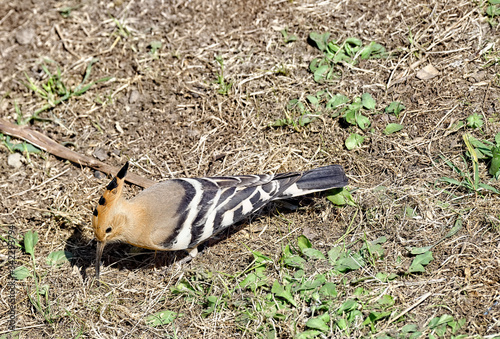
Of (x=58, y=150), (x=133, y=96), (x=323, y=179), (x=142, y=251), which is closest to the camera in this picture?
(x=323, y=179)

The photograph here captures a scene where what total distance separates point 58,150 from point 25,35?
146 centimetres

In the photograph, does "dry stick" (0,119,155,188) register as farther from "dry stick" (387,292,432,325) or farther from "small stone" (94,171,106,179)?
"dry stick" (387,292,432,325)

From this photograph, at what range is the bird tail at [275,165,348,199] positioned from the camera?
141 inches

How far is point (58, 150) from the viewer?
4293 millimetres

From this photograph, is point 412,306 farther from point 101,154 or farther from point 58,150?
point 58,150

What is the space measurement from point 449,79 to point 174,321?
269 centimetres

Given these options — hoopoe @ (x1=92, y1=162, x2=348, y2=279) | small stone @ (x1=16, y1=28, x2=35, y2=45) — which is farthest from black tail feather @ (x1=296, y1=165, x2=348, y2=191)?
small stone @ (x1=16, y1=28, x2=35, y2=45)

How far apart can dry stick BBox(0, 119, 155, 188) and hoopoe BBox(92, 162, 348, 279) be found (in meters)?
0.41

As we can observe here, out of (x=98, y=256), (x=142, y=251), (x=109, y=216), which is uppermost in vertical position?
(x=109, y=216)

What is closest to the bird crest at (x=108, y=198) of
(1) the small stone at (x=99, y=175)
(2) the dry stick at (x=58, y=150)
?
(2) the dry stick at (x=58, y=150)

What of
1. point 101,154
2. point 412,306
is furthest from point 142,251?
point 412,306

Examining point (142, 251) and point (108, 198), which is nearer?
point (108, 198)

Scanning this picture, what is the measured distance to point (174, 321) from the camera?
10.6 ft

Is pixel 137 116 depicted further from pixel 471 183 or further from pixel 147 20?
pixel 471 183
